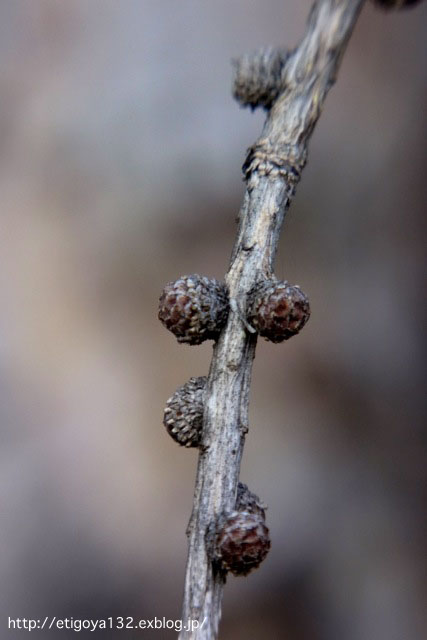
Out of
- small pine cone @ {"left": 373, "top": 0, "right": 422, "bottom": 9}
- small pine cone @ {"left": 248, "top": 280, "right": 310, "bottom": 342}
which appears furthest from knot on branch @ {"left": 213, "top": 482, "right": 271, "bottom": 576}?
small pine cone @ {"left": 373, "top": 0, "right": 422, "bottom": 9}

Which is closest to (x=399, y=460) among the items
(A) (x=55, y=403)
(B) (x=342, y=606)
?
(B) (x=342, y=606)

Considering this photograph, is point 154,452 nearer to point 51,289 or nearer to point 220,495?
point 51,289

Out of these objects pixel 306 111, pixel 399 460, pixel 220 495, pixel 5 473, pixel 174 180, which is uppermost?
pixel 174 180

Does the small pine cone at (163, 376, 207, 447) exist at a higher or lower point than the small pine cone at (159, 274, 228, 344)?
lower

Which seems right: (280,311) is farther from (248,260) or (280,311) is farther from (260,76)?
(260,76)

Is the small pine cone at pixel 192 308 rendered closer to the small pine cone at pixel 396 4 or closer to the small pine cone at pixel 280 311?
the small pine cone at pixel 280 311

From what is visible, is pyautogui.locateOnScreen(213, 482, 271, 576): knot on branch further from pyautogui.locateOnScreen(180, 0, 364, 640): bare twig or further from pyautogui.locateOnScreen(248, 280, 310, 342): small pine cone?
pyautogui.locateOnScreen(248, 280, 310, 342): small pine cone
